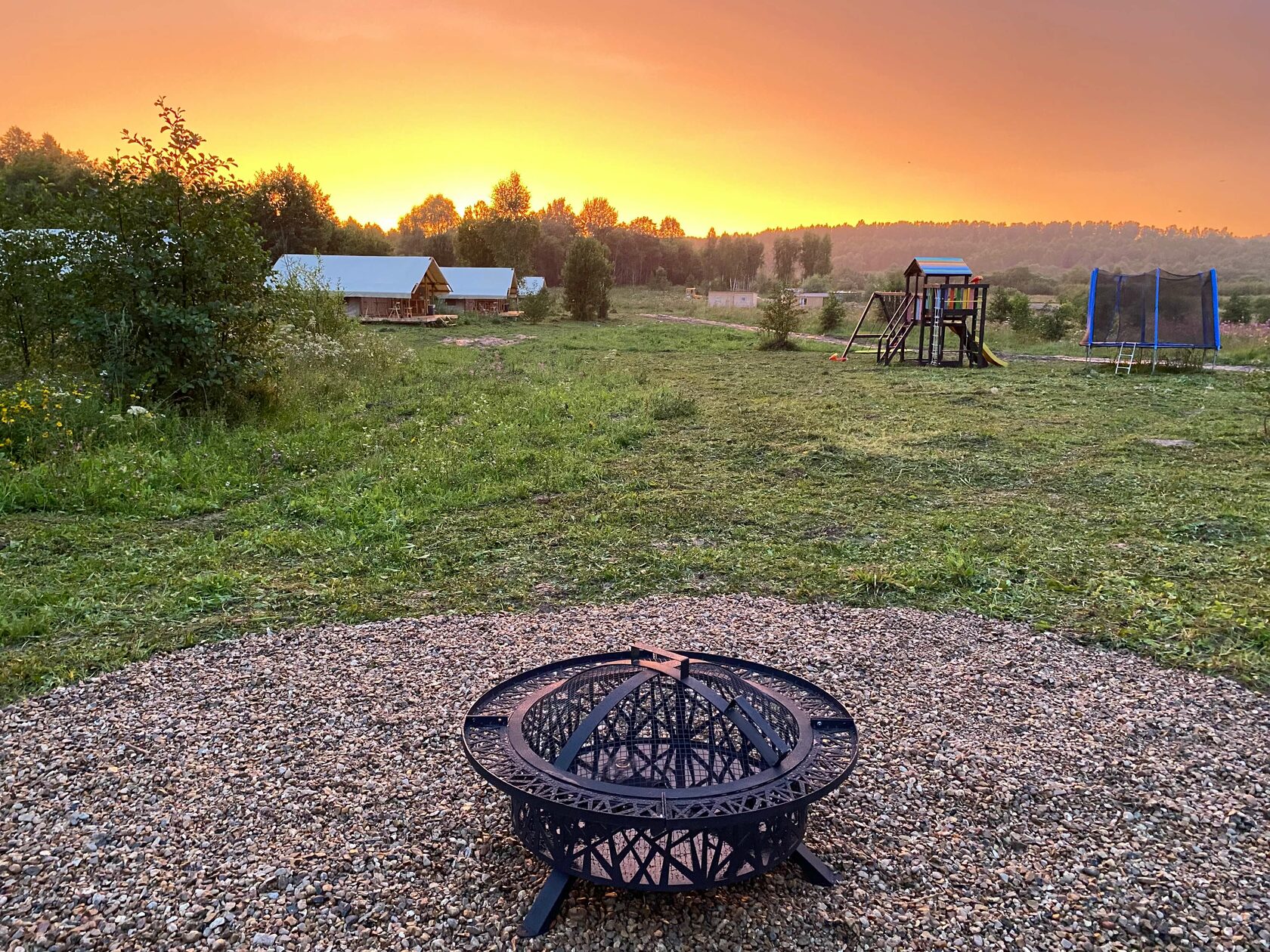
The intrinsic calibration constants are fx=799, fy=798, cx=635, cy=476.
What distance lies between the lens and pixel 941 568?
5.20 meters

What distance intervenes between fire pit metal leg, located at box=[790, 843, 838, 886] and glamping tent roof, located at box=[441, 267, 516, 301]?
42698mm

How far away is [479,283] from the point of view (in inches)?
1732

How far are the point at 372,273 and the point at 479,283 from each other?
7.95m

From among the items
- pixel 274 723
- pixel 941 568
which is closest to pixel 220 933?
pixel 274 723

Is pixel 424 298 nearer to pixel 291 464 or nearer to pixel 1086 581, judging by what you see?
pixel 291 464

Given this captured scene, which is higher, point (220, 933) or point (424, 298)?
point (424, 298)

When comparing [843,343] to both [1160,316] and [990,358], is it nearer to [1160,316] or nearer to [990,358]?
[990,358]

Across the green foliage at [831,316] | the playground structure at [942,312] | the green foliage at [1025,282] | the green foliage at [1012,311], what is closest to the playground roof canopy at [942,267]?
the playground structure at [942,312]

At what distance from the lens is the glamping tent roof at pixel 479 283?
142ft

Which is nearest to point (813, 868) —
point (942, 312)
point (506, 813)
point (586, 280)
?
point (506, 813)

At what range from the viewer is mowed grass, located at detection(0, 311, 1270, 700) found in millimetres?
4496

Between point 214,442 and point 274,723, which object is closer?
point 274,723

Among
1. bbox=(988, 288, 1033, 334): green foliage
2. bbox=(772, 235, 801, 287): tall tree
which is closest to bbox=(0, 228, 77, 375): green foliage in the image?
bbox=(988, 288, 1033, 334): green foliage

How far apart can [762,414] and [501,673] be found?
28.3ft
